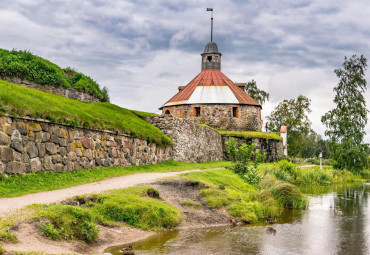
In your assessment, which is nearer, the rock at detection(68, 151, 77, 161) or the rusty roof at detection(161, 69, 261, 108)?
the rock at detection(68, 151, 77, 161)

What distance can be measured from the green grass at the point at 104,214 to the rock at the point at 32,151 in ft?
10.5

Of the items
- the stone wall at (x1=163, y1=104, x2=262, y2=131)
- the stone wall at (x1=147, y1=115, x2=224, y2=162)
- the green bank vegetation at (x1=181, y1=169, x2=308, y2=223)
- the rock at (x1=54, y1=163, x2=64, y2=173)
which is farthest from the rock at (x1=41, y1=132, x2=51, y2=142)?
the stone wall at (x1=163, y1=104, x2=262, y2=131)

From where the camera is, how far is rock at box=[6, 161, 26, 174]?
11057 mm

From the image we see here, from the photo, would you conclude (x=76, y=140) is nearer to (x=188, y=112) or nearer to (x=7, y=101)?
(x=7, y=101)

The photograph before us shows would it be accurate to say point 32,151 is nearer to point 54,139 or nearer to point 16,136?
point 16,136

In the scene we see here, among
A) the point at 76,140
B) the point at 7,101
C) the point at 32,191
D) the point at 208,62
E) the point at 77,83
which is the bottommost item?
the point at 32,191

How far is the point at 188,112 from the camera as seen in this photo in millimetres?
41594

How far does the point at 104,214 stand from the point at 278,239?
12.6ft

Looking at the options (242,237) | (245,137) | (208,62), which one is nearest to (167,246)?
(242,237)

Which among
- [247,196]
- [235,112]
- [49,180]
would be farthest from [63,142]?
[235,112]

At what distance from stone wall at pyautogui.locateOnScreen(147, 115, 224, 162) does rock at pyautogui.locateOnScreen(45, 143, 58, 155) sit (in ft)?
32.6

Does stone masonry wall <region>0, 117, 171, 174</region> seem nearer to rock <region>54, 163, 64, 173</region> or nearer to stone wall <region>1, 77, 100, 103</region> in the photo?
rock <region>54, 163, 64, 173</region>

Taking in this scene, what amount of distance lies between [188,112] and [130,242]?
3360 centimetres

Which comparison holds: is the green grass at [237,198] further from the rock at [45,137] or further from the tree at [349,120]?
the tree at [349,120]
